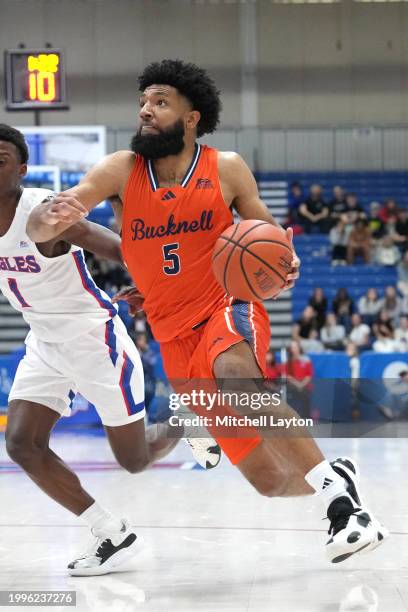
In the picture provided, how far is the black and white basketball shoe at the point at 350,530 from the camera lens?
4.15 meters

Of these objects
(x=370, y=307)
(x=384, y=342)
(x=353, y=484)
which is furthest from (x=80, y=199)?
(x=370, y=307)

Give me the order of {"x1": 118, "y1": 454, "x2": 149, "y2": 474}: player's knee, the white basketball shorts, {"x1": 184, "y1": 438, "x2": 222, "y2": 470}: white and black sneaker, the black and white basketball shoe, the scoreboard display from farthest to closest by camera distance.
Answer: the scoreboard display < {"x1": 184, "y1": 438, "x2": 222, "y2": 470}: white and black sneaker < {"x1": 118, "y1": 454, "x2": 149, "y2": 474}: player's knee < the white basketball shorts < the black and white basketball shoe

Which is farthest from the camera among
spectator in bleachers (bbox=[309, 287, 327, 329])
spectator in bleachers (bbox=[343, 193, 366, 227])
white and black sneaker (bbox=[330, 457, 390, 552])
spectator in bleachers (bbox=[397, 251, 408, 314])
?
spectator in bleachers (bbox=[343, 193, 366, 227])

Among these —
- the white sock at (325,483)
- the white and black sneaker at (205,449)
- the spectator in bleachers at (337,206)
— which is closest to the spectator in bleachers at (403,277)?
the spectator in bleachers at (337,206)

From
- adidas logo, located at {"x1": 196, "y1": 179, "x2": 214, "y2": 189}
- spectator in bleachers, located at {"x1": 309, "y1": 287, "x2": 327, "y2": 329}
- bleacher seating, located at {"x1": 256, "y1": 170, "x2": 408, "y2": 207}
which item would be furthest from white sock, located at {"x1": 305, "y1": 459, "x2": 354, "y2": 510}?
bleacher seating, located at {"x1": 256, "y1": 170, "x2": 408, "y2": 207}

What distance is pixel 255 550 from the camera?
5.34m

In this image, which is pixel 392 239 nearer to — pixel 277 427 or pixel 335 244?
pixel 335 244

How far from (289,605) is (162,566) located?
1.00 meters

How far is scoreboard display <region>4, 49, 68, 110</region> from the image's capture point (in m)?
12.8

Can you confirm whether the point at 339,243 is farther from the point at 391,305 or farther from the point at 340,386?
the point at 340,386

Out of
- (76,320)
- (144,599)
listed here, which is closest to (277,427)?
(144,599)

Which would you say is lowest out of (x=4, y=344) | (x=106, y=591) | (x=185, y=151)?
(x=4, y=344)

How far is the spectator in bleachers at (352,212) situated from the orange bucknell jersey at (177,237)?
13.6 m

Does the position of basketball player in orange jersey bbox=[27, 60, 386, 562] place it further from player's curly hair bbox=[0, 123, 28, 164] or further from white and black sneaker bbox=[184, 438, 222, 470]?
white and black sneaker bbox=[184, 438, 222, 470]
